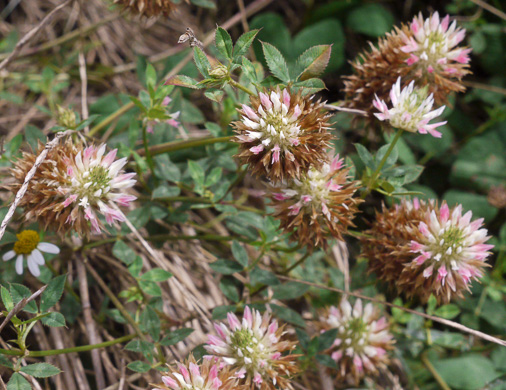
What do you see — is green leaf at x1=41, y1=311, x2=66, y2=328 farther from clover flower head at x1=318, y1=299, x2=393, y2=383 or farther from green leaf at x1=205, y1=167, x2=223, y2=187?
clover flower head at x1=318, y1=299, x2=393, y2=383

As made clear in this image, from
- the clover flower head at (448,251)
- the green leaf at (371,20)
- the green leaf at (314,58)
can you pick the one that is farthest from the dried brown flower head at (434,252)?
the green leaf at (371,20)

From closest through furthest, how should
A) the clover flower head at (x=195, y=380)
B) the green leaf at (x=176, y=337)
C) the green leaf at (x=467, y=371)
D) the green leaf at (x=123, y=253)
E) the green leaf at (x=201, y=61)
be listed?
the clover flower head at (x=195, y=380) < the green leaf at (x=201, y=61) < the green leaf at (x=176, y=337) < the green leaf at (x=123, y=253) < the green leaf at (x=467, y=371)

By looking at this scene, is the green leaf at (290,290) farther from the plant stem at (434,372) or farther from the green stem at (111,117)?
the green stem at (111,117)

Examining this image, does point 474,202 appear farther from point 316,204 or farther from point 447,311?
point 316,204

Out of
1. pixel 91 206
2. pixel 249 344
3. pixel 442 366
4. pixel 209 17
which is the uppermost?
pixel 209 17

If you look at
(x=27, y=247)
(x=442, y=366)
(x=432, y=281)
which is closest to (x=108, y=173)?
(x=27, y=247)

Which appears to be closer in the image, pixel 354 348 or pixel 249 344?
pixel 249 344

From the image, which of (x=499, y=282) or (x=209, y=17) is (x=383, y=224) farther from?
(x=209, y=17)
